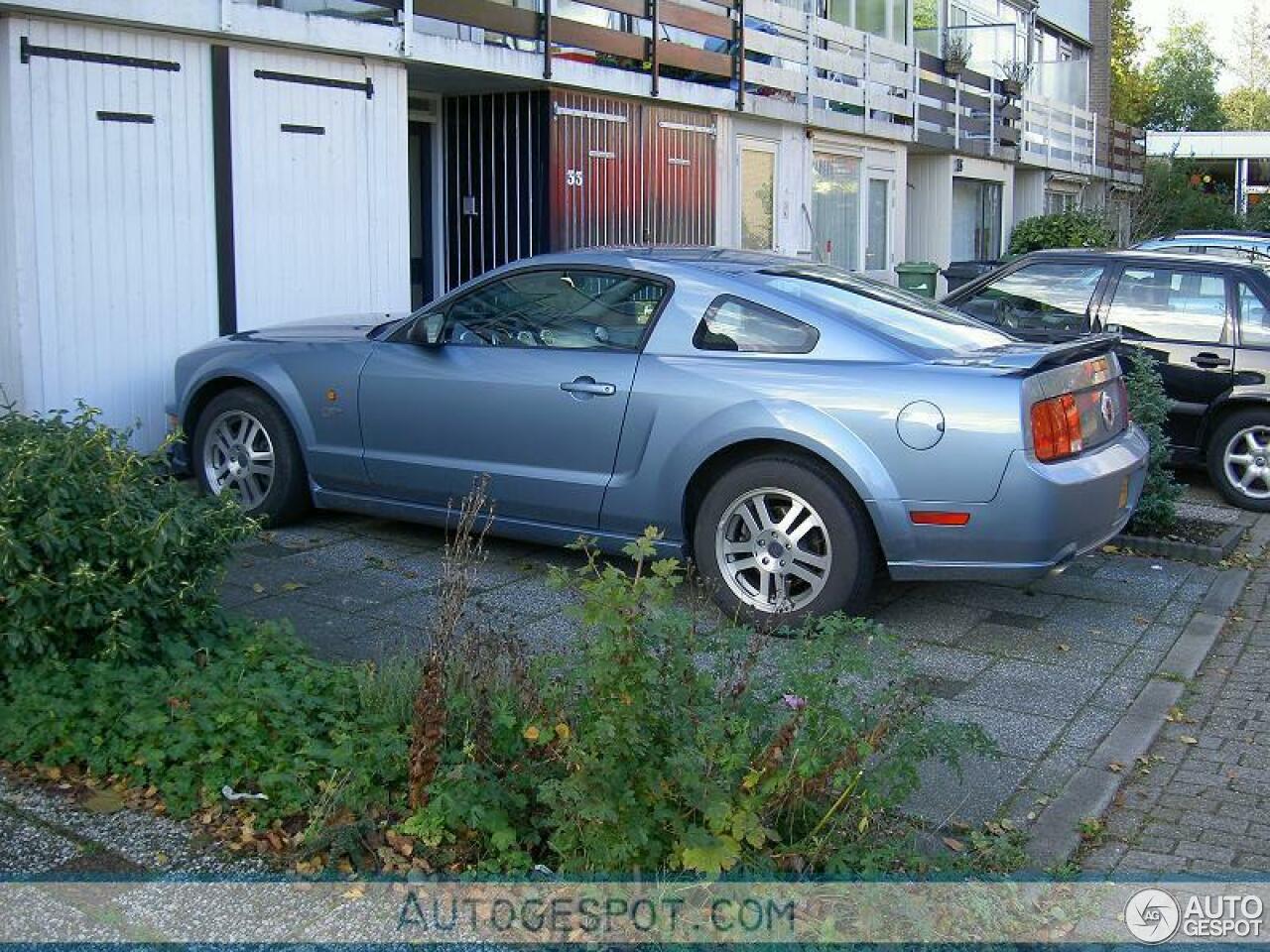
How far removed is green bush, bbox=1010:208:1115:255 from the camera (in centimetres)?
2122

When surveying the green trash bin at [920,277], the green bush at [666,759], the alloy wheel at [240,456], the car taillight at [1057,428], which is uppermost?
the green trash bin at [920,277]

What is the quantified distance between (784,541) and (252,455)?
319 centimetres

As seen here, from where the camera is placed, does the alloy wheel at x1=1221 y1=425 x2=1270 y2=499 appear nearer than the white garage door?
No

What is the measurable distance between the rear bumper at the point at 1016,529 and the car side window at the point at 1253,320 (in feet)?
13.4

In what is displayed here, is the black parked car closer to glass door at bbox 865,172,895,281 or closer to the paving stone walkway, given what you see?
the paving stone walkway

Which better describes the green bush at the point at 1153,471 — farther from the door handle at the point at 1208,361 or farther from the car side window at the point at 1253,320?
the car side window at the point at 1253,320

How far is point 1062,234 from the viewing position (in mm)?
21656

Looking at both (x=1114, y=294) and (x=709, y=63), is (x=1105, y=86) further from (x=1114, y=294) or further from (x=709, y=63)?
(x=1114, y=294)

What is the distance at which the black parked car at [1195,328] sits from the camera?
9828 mm

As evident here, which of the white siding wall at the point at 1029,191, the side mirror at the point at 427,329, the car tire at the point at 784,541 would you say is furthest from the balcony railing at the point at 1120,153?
the car tire at the point at 784,541

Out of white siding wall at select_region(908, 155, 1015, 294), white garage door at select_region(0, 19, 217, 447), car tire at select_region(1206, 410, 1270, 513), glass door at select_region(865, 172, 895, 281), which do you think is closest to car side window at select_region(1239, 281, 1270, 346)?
car tire at select_region(1206, 410, 1270, 513)

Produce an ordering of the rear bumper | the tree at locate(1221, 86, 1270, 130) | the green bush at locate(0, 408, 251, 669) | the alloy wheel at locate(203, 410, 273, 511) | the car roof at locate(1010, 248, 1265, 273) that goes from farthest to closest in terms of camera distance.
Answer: the tree at locate(1221, 86, 1270, 130)
the car roof at locate(1010, 248, 1265, 273)
the alloy wheel at locate(203, 410, 273, 511)
the rear bumper
the green bush at locate(0, 408, 251, 669)

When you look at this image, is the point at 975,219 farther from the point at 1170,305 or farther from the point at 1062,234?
the point at 1170,305

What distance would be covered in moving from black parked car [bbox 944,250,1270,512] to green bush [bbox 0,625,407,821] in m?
6.24
